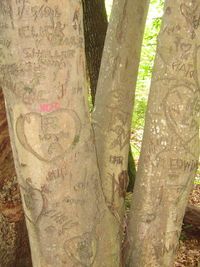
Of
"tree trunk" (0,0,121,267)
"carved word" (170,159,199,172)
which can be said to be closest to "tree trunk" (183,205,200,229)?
"carved word" (170,159,199,172)

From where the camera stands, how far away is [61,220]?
5.21 feet

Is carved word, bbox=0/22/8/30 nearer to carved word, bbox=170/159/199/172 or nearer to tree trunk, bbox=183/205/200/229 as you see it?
carved word, bbox=170/159/199/172

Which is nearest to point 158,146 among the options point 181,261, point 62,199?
point 62,199

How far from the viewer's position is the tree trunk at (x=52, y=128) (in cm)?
139

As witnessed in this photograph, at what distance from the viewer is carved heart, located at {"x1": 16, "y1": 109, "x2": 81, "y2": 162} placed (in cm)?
146

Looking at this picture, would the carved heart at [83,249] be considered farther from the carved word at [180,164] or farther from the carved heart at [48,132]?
the carved word at [180,164]

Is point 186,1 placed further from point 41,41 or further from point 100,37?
A: point 100,37

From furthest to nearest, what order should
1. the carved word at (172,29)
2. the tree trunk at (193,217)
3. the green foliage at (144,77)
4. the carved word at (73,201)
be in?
the green foliage at (144,77) → the tree trunk at (193,217) → the carved word at (172,29) → the carved word at (73,201)

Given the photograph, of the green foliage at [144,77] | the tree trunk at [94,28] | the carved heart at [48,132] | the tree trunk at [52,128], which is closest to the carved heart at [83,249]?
the tree trunk at [52,128]

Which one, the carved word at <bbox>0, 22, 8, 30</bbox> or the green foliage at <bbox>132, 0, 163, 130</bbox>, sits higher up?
the carved word at <bbox>0, 22, 8, 30</bbox>

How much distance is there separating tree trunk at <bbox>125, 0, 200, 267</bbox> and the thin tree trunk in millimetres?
216

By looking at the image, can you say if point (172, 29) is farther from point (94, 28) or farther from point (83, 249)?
point (94, 28)

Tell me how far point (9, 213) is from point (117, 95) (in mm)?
1222

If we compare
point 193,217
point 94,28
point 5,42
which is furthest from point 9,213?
point 94,28
